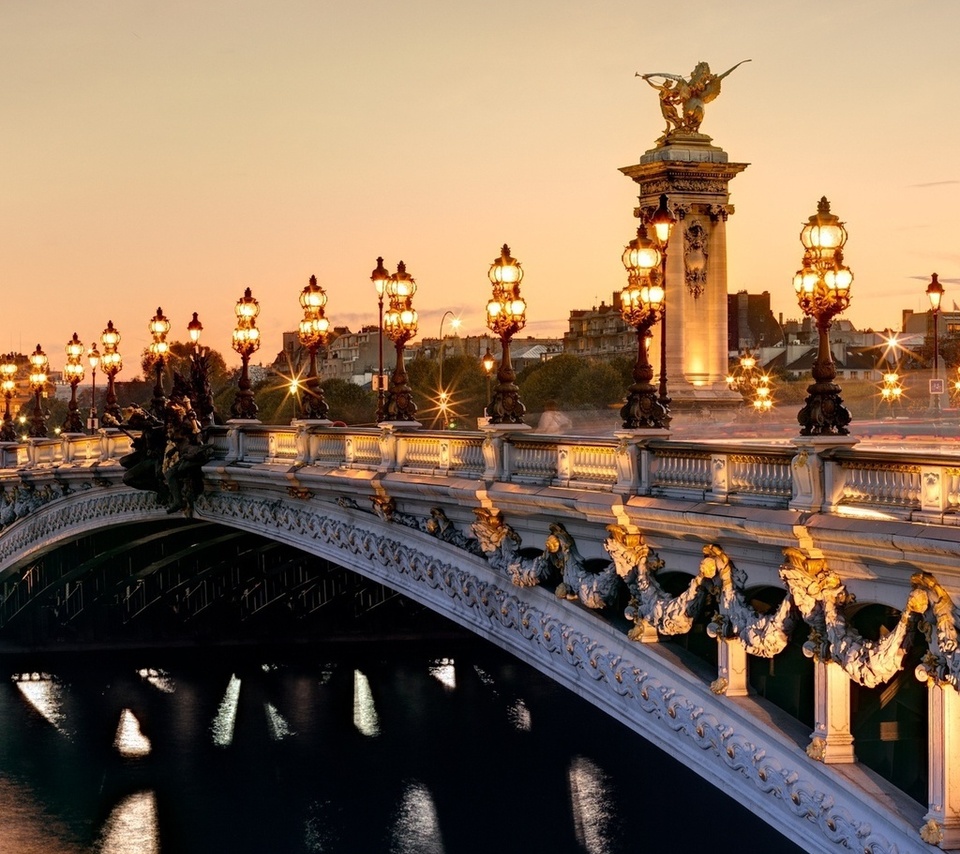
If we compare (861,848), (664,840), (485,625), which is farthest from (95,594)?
(861,848)

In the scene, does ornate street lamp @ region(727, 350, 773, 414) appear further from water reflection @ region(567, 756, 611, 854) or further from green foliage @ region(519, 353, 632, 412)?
green foliage @ region(519, 353, 632, 412)

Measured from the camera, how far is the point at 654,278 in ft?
88.3

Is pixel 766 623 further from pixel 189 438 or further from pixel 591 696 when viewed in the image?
pixel 189 438

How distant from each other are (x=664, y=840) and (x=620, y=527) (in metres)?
17.6

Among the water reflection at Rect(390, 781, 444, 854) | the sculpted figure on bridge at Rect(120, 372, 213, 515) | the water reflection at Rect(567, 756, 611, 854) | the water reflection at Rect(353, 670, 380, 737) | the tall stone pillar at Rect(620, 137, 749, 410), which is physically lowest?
the water reflection at Rect(390, 781, 444, 854)

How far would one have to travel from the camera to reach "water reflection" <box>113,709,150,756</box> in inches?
2025

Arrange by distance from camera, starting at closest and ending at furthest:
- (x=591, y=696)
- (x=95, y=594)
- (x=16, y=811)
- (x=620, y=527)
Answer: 1. (x=620, y=527)
2. (x=591, y=696)
3. (x=16, y=811)
4. (x=95, y=594)

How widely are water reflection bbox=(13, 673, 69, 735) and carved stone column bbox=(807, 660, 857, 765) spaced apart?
3702 centimetres

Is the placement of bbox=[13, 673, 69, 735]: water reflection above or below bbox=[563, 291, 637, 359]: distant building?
below

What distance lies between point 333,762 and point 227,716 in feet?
23.3

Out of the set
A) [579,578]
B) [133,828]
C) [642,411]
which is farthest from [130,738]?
[642,411]

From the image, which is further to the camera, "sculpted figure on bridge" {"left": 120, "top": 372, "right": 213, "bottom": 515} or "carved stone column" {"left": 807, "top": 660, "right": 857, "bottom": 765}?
"sculpted figure on bridge" {"left": 120, "top": 372, "right": 213, "bottom": 515}

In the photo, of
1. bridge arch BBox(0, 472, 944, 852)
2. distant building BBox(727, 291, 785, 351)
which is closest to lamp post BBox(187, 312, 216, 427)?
bridge arch BBox(0, 472, 944, 852)

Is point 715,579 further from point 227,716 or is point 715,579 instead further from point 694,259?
point 694,259
